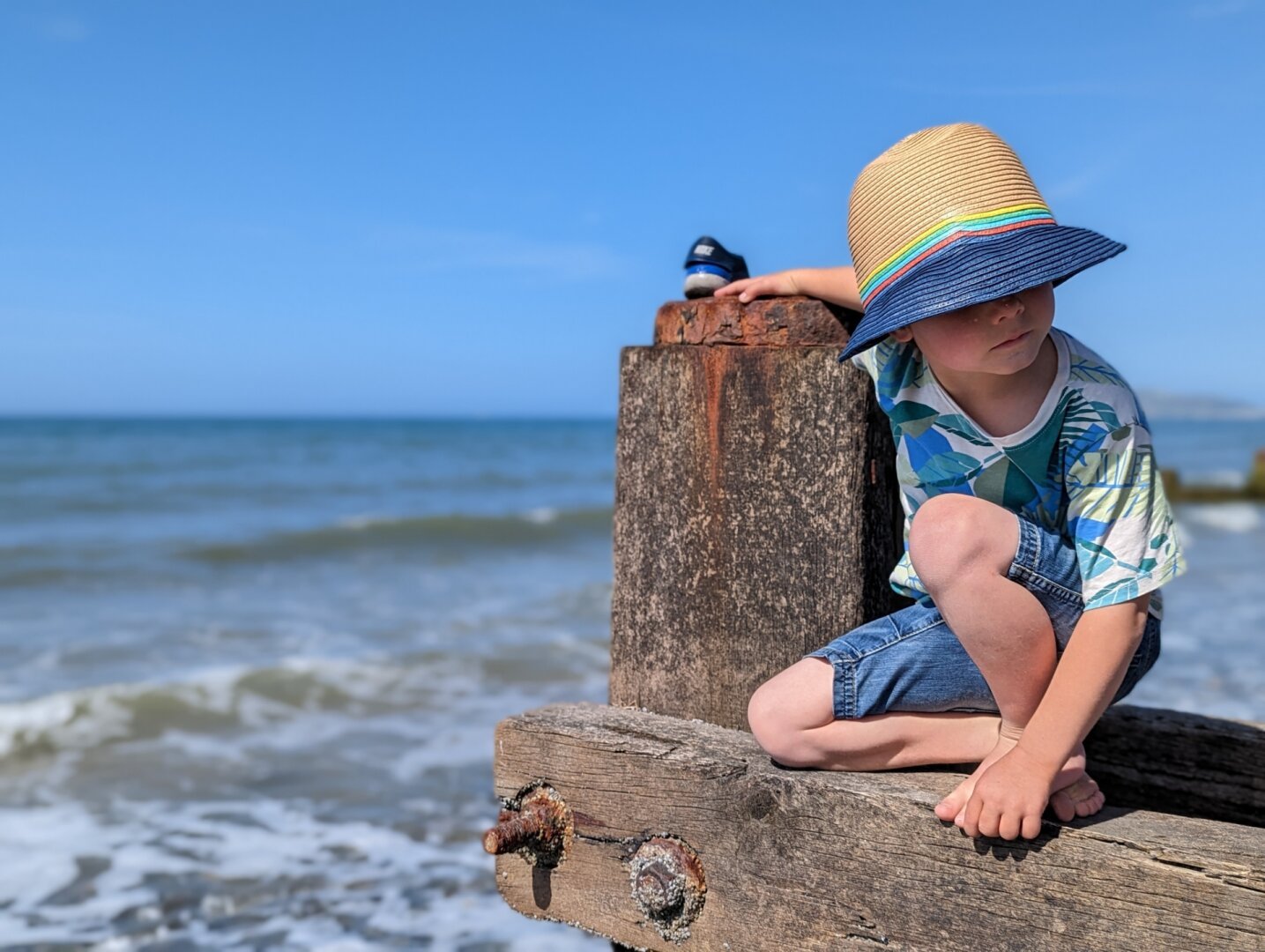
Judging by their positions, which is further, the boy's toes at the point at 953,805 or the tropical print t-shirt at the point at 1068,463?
the tropical print t-shirt at the point at 1068,463

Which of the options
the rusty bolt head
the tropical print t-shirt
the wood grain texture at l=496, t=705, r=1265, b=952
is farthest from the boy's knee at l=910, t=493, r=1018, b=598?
the rusty bolt head

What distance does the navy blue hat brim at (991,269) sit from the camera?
1.58 m

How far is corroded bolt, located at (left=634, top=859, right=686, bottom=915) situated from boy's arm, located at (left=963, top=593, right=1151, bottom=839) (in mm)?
544

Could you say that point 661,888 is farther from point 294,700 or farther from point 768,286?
point 294,700

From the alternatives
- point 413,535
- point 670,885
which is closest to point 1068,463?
point 670,885

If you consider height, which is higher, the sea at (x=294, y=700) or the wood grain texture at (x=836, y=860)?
the wood grain texture at (x=836, y=860)

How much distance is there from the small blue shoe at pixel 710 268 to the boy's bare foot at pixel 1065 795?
1.05 metres

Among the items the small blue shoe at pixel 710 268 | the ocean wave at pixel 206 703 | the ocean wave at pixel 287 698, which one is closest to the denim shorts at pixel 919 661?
the small blue shoe at pixel 710 268

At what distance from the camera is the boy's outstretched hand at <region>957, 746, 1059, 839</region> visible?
147 centimetres

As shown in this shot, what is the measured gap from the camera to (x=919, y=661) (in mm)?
1805

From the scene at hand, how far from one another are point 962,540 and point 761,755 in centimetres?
49

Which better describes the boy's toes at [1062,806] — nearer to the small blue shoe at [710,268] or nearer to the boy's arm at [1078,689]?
the boy's arm at [1078,689]

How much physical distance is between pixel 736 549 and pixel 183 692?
5.09 m

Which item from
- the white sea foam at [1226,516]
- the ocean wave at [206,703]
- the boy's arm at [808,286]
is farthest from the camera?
the white sea foam at [1226,516]
